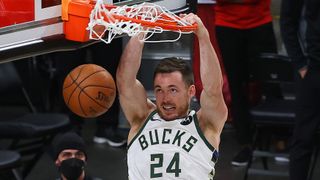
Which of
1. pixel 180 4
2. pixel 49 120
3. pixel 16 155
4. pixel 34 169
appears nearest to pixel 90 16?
pixel 180 4

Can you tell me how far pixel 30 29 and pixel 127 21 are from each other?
49 cm

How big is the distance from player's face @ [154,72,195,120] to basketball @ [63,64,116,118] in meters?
0.31

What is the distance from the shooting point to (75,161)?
676 centimetres

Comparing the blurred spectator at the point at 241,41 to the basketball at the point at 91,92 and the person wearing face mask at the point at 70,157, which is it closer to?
the person wearing face mask at the point at 70,157

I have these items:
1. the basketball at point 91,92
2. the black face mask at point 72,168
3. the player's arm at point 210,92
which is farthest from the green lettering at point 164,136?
the black face mask at point 72,168

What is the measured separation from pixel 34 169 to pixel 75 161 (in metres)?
1.87

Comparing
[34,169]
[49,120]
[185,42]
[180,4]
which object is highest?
[180,4]

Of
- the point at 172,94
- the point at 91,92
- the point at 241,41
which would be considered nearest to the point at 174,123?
the point at 172,94

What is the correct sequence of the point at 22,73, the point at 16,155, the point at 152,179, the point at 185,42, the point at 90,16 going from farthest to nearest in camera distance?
the point at 22,73
the point at 185,42
the point at 16,155
the point at 152,179
the point at 90,16

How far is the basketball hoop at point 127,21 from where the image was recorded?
15.6 ft

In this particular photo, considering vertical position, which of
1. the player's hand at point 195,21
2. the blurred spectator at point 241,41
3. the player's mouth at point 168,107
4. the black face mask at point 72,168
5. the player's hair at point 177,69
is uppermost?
the player's hand at point 195,21

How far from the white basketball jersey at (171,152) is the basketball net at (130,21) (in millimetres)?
718

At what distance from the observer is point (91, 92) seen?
18.4ft

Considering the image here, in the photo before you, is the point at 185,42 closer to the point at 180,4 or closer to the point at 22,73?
the point at 22,73
